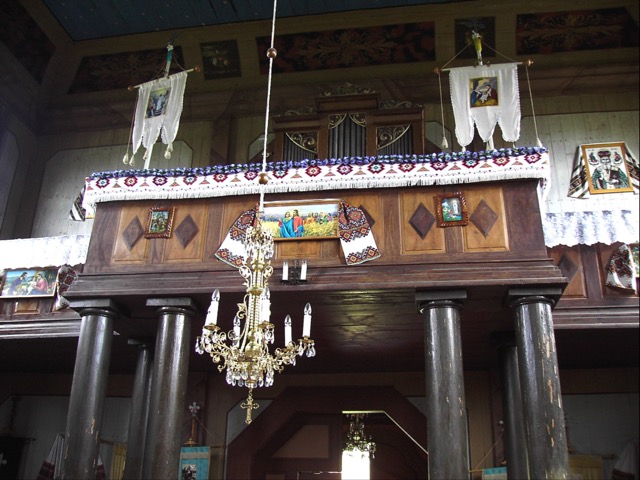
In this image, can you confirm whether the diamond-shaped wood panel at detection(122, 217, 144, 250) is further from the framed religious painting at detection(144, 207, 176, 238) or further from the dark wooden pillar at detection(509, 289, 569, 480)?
the dark wooden pillar at detection(509, 289, 569, 480)

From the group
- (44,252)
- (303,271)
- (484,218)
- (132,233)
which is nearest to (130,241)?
(132,233)

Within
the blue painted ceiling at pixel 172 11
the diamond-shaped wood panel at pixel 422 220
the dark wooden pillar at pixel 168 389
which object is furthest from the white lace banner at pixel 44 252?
the diamond-shaped wood panel at pixel 422 220

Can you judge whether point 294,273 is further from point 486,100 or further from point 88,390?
point 486,100

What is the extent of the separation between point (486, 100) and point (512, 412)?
4.49m

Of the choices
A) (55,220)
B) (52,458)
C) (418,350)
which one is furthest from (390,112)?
(52,458)

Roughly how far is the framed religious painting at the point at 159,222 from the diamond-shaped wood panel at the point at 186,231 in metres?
0.12

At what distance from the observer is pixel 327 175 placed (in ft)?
26.1

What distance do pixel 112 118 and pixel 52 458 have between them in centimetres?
687

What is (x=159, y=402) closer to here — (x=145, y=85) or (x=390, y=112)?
(x=145, y=85)

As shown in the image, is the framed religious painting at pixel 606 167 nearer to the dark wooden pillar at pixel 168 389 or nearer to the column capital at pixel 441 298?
the column capital at pixel 441 298

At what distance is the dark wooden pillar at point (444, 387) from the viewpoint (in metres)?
6.55

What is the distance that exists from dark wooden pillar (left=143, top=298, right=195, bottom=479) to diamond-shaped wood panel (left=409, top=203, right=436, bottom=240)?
2.86 m

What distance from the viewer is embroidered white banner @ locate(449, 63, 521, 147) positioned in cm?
918

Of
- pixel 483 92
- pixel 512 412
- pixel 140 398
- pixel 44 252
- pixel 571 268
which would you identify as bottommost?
pixel 512 412
